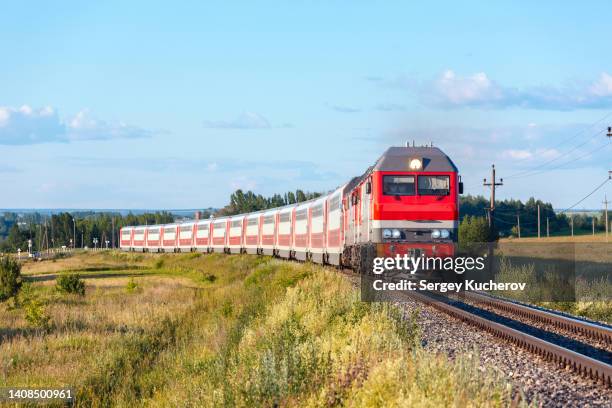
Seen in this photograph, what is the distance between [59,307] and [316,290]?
20.5 metres

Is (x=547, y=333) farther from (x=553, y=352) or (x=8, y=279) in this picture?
(x=8, y=279)

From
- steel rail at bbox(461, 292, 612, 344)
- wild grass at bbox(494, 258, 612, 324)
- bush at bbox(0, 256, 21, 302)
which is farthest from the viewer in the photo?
bush at bbox(0, 256, 21, 302)

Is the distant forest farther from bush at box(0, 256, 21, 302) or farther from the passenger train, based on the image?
the passenger train

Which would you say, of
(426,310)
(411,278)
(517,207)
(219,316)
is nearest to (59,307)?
(219,316)

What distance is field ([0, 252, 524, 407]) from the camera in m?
8.36

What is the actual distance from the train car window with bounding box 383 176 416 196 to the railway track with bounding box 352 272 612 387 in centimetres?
307

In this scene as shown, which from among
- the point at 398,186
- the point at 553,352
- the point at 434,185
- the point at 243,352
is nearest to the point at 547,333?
the point at 553,352

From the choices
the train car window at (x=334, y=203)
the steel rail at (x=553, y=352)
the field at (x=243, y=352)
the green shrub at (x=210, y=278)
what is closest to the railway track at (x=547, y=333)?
the steel rail at (x=553, y=352)

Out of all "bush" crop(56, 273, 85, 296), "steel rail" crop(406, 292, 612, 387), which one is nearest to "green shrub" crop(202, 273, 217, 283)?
"bush" crop(56, 273, 85, 296)

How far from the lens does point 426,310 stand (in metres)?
17.6

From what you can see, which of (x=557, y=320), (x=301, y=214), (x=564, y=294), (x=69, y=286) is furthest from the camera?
(x=69, y=286)

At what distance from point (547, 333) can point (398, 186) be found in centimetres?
841

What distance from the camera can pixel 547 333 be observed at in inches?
585

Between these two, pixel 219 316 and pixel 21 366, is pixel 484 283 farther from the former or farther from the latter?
pixel 21 366
